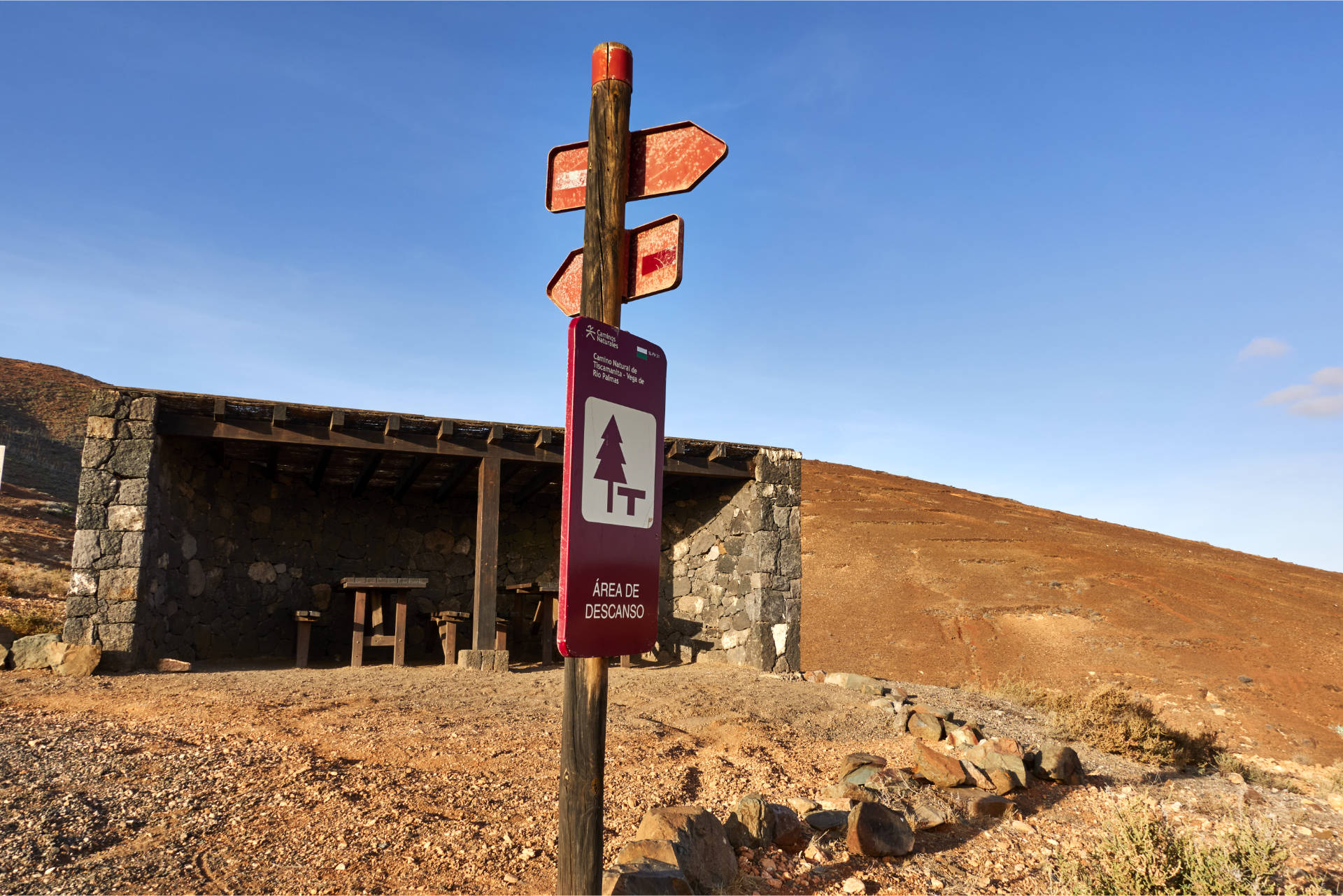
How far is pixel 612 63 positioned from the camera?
298cm

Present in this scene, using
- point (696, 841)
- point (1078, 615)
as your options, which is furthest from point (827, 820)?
Answer: point (1078, 615)

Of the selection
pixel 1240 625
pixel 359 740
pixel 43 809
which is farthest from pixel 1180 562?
pixel 43 809

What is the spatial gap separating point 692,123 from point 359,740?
448 centimetres

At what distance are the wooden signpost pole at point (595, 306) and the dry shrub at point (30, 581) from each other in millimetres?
12940

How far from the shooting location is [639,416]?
2.75 meters

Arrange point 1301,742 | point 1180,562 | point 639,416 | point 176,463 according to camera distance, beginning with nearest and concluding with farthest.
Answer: point 639,416, point 176,463, point 1301,742, point 1180,562

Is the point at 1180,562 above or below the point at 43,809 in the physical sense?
above

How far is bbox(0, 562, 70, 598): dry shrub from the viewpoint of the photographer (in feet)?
40.8

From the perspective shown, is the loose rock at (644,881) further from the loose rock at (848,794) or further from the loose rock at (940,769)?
the loose rock at (940,769)

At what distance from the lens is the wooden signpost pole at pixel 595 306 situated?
8.72 ft

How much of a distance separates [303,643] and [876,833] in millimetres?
7282

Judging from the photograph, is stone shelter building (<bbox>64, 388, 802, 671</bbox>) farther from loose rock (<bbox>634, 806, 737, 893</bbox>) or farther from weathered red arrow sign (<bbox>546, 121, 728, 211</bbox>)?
weathered red arrow sign (<bbox>546, 121, 728, 211</bbox>)

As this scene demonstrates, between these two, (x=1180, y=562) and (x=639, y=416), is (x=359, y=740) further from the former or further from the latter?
(x=1180, y=562)

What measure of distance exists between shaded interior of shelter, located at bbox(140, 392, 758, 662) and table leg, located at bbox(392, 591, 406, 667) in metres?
1.42
